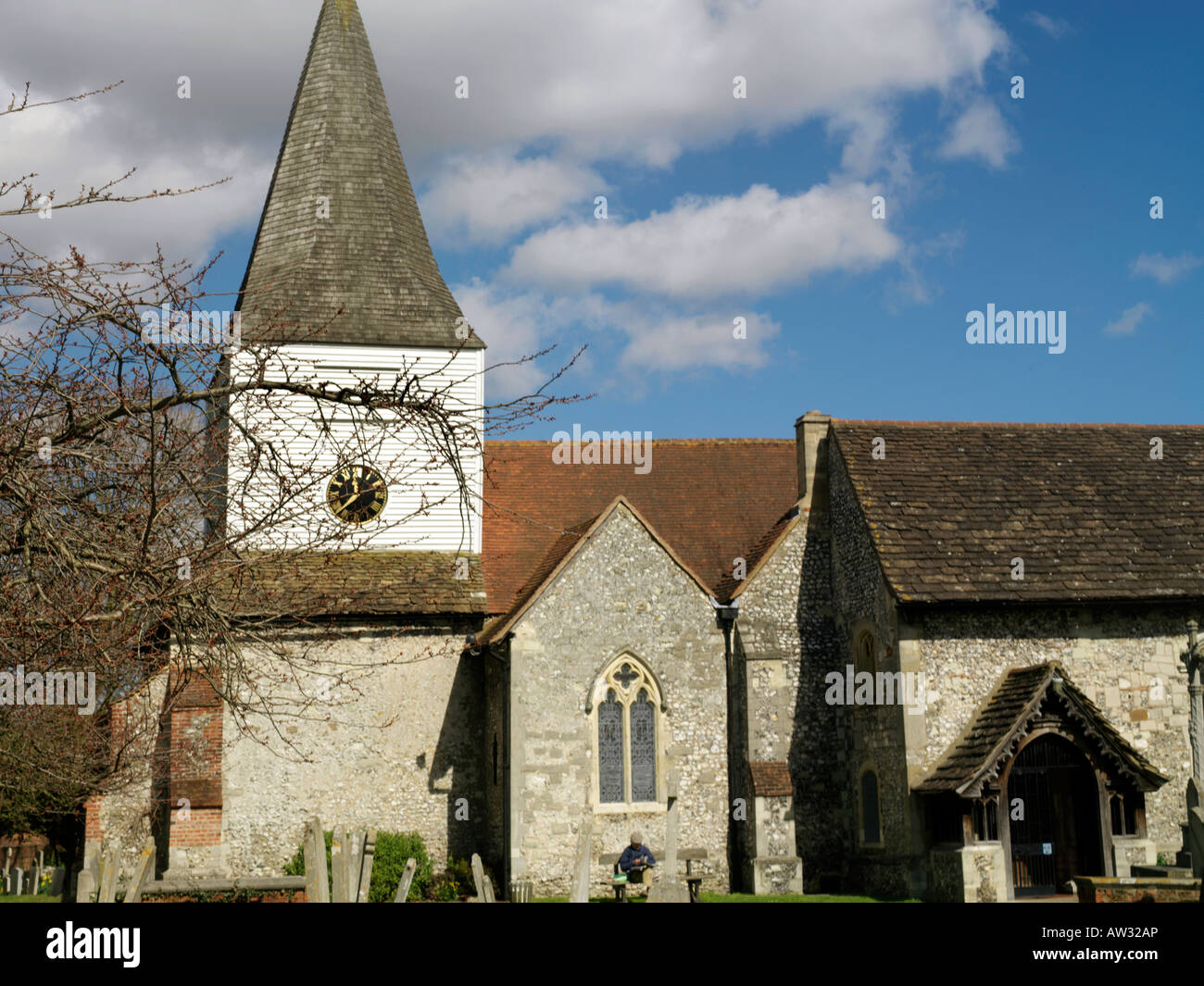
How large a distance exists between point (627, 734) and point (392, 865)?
14.9 ft

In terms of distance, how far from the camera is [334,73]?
25969 millimetres

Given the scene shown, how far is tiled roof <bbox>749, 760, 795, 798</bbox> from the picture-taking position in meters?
20.6

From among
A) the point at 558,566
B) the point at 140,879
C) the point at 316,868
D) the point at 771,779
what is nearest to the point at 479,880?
the point at 140,879

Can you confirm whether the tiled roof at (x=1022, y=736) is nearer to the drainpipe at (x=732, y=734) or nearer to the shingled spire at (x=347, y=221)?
the drainpipe at (x=732, y=734)

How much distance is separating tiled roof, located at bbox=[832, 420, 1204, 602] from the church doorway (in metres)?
2.50

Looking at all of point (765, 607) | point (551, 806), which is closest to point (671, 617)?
point (765, 607)

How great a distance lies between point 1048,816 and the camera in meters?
18.8

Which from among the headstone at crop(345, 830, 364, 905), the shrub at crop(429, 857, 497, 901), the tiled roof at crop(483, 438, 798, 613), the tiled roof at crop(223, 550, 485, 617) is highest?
the tiled roof at crop(483, 438, 798, 613)

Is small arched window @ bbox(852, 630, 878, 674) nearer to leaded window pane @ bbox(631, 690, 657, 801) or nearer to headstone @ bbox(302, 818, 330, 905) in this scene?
leaded window pane @ bbox(631, 690, 657, 801)

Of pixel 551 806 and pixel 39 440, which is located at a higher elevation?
pixel 39 440

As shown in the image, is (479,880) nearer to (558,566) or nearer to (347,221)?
(558,566)

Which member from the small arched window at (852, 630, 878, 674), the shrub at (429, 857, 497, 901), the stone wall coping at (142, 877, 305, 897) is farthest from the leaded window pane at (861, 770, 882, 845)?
the stone wall coping at (142, 877, 305, 897)
